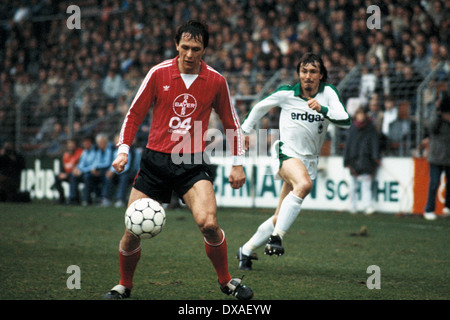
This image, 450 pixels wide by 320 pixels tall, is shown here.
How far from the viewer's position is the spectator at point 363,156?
13.1 metres

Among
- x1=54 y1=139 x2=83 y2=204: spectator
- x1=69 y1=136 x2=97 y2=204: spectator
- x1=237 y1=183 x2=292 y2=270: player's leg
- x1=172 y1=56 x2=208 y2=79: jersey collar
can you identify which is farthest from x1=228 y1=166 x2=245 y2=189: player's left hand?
x1=54 y1=139 x2=83 y2=204: spectator

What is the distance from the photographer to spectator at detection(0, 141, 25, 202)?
16047 millimetres

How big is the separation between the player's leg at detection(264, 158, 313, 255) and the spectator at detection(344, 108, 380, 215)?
6118 millimetres

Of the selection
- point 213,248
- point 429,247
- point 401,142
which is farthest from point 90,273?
point 401,142

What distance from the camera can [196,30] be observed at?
5.23 m

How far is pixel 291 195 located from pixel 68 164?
1086 centimetres

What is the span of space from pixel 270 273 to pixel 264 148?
806 cm

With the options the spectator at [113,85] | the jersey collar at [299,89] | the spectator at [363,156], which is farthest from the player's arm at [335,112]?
the spectator at [113,85]

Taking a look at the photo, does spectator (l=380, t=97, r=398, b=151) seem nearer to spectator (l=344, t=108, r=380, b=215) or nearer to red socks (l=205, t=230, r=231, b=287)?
spectator (l=344, t=108, r=380, b=215)

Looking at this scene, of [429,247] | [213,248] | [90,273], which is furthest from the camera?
[429,247]

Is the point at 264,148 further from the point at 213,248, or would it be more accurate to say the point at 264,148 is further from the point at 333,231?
the point at 213,248

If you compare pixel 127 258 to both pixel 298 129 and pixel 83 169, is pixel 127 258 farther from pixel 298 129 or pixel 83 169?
pixel 83 169

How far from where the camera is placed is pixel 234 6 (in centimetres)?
1975

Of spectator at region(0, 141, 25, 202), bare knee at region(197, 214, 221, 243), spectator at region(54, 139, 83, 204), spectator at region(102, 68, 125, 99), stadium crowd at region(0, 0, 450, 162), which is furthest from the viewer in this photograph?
spectator at region(102, 68, 125, 99)
